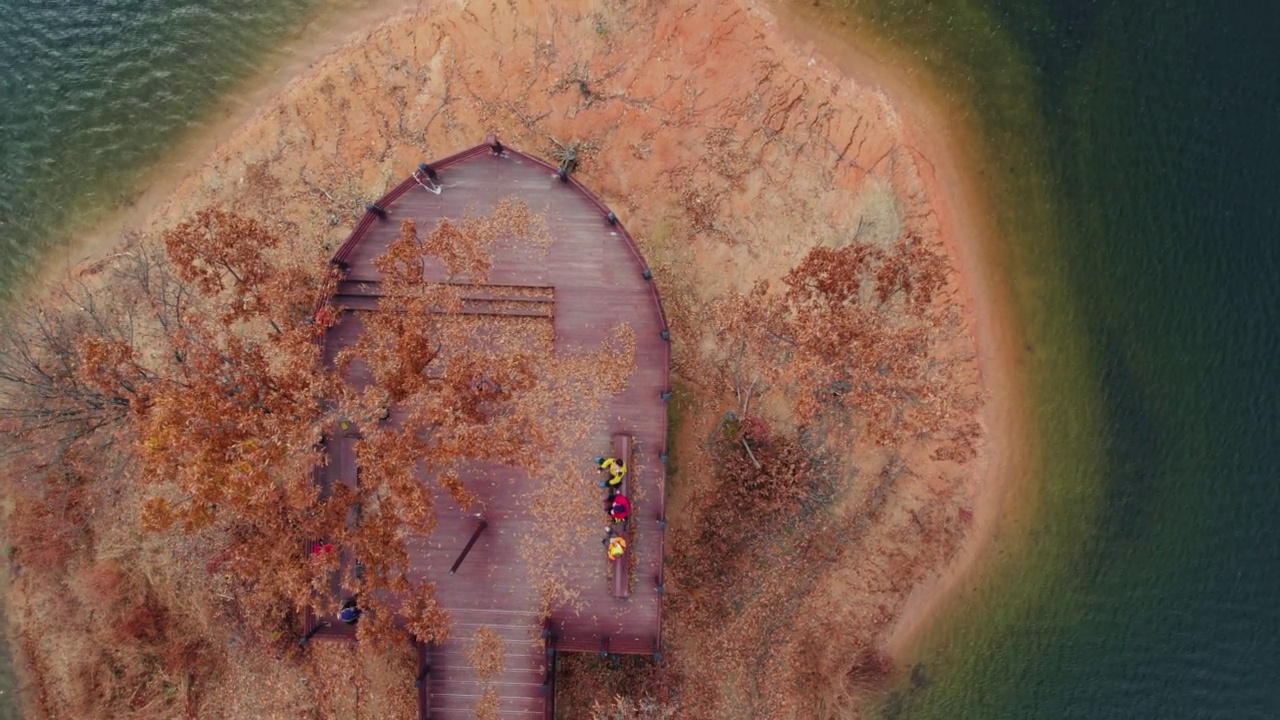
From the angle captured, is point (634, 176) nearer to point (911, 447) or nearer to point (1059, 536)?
point (911, 447)

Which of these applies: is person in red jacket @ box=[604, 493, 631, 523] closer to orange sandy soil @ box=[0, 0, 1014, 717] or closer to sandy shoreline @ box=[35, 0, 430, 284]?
orange sandy soil @ box=[0, 0, 1014, 717]

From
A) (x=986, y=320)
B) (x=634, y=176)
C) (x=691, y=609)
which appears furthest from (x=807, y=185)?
(x=691, y=609)

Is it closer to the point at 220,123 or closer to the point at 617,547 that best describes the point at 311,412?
the point at 617,547

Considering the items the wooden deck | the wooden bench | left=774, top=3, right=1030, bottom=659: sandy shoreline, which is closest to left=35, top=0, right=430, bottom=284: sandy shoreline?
the wooden deck

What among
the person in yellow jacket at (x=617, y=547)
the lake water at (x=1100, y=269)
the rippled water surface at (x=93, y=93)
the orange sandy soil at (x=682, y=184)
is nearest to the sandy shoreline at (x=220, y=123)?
the rippled water surface at (x=93, y=93)

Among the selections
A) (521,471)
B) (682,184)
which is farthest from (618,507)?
(682,184)

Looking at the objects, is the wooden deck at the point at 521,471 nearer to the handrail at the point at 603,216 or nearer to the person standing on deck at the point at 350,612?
the handrail at the point at 603,216
